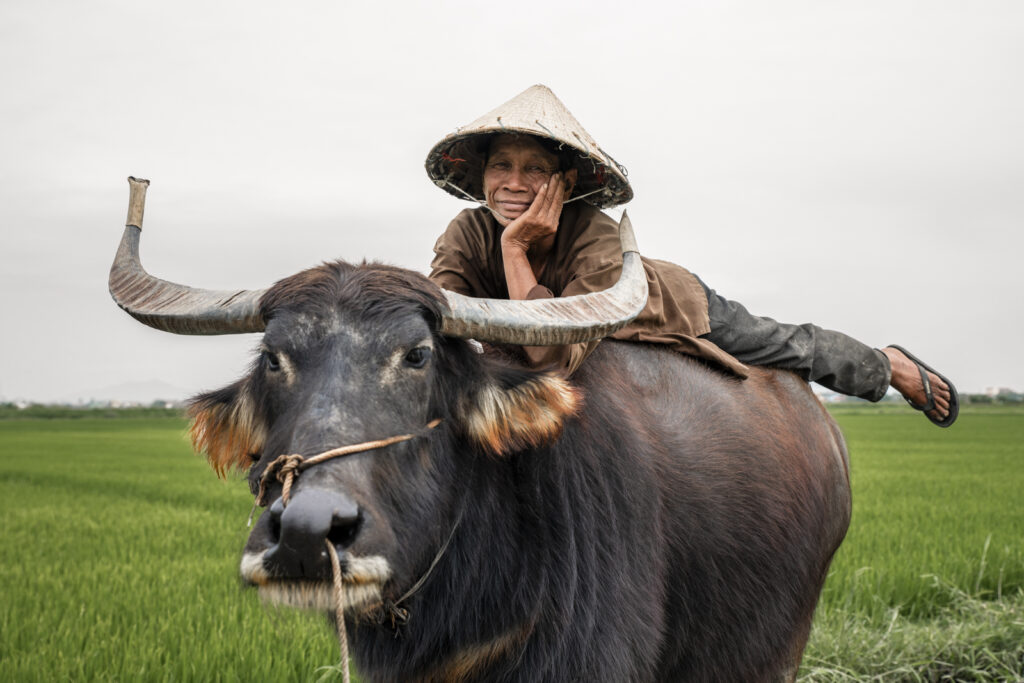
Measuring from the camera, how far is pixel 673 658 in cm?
254

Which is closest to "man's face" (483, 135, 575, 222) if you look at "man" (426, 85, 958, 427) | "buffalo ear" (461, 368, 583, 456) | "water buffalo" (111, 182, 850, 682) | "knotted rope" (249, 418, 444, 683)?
"man" (426, 85, 958, 427)

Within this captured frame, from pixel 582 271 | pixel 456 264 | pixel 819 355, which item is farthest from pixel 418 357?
pixel 819 355

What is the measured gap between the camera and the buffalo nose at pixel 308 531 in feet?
4.92

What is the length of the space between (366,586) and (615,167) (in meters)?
1.73

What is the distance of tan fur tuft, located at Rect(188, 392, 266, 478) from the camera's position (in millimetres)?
2184

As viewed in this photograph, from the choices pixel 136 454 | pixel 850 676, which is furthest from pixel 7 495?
pixel 850 676

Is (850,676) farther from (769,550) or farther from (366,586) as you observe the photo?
(366,586)

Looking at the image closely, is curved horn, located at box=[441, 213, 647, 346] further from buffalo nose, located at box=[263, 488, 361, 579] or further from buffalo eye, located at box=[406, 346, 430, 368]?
buffalo nose, located at box=[263, 488, 361, 579]

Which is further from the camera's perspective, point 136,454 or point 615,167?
point 136,454

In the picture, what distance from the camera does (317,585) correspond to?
5.18 feet

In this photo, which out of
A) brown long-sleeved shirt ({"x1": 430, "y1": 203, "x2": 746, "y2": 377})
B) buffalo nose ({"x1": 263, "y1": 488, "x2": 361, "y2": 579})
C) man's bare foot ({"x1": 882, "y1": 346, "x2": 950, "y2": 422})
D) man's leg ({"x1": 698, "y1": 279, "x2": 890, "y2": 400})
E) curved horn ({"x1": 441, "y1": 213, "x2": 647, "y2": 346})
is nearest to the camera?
buffalo nose ({"x1": 263, "y1": 488, "x2": 361, "y2": 579})

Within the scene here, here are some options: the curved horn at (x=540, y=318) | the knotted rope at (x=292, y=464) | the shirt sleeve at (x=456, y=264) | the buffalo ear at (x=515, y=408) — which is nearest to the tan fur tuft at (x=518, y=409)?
the buffalo ear at (x=515, y=408)

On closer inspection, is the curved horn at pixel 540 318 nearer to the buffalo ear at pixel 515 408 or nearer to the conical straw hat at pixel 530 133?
the buffalo ear at pixel 515 408

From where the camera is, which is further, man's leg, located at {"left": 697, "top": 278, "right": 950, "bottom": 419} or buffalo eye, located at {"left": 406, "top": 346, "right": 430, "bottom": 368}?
man's leg, located at {"left": 697, "top": 278, "right": 950, "bottom": 419}
